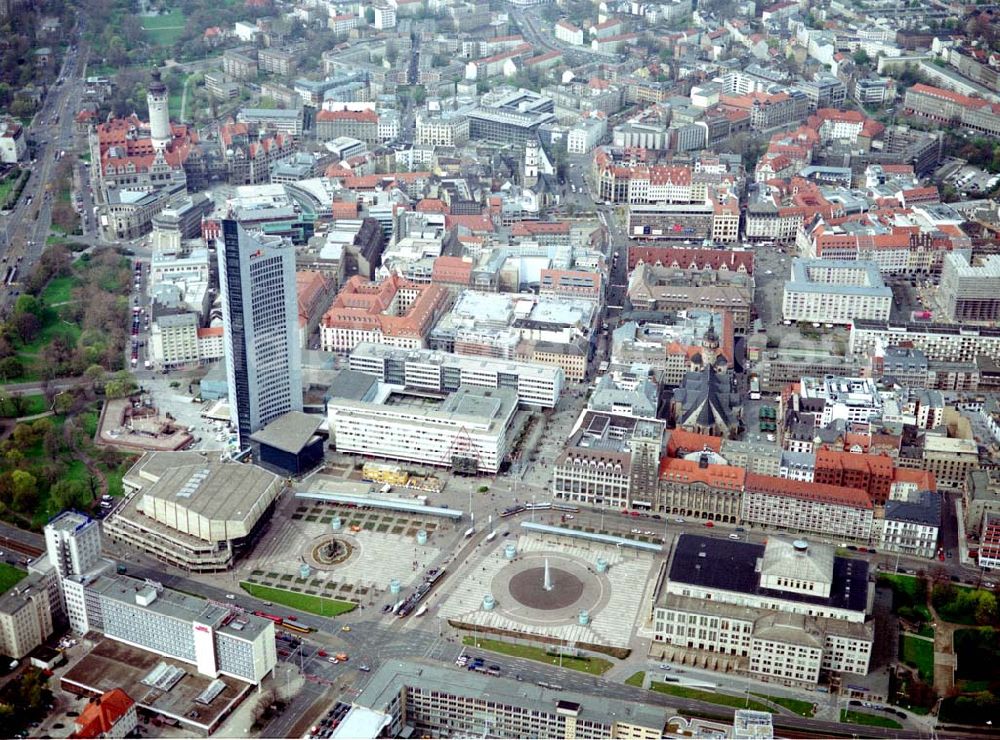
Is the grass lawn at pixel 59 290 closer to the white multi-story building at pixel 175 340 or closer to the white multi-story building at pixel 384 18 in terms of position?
the white multi-story building at pixel 175 340

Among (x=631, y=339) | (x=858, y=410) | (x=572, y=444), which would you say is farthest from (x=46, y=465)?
(x=858, y=410)

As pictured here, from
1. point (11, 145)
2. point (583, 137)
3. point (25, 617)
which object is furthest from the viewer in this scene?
point (583, 137)

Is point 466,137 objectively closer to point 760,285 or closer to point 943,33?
point 760,285

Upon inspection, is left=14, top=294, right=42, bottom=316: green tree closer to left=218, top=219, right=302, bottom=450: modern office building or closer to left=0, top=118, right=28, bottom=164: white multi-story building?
left=218, top=219, right=302, bottom=450: modern office building

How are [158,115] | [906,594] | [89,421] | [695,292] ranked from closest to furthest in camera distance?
1. [906,594]
2. [89,421]
3. [695,292]
4. [158,115]

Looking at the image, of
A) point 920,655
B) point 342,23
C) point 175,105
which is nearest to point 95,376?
point 920,655

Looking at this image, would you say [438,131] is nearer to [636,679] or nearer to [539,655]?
[539,655]

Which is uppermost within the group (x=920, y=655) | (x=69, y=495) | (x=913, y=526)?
(x=913, y=526)
